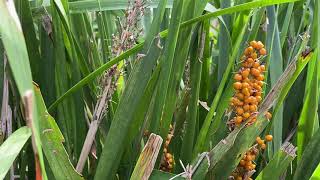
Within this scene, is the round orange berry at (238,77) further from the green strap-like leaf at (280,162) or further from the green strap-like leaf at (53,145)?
the green strap-like leaf at (53,145)

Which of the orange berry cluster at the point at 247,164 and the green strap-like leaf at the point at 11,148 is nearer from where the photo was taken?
the green strap-like leaf at the point at 11,148

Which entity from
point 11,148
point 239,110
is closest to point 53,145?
point 11,148

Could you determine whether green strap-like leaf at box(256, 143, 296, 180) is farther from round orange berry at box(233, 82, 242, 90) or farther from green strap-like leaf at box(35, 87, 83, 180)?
green strap-like leaf at box(35, 87, 83, 180)

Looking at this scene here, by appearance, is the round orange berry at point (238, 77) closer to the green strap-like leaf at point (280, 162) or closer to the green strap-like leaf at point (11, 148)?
the green strap-like leaf at point (280, 162)

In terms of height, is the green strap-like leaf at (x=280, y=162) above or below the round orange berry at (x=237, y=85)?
below

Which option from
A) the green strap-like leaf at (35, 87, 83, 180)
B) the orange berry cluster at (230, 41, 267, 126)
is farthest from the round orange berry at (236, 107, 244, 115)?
the green strap-like leaf at (35, 87, 83, 180)

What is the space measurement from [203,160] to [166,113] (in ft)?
0.34

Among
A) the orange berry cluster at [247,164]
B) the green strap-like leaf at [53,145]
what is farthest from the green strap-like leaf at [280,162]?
the green strap-like leaf at [53,145]

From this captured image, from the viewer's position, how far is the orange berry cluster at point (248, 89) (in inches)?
28.4

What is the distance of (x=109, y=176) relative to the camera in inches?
30.4

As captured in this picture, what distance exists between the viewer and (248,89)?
72 cm

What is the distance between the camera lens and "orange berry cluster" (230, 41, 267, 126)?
0.72m

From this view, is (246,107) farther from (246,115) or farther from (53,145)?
(53,145)

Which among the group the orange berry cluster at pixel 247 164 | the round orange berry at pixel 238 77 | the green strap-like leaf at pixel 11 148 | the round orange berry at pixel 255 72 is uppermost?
the round orange berry at pixel 255 72
